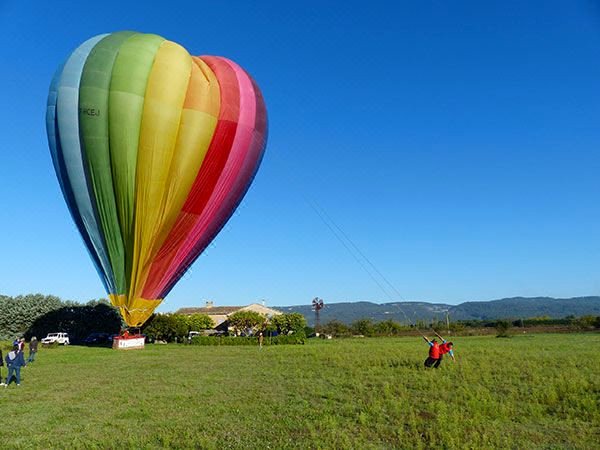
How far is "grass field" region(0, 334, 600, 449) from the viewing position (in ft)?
A: 34.4

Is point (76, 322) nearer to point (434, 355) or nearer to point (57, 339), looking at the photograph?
point (57, 339)

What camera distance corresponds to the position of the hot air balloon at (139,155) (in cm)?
2627

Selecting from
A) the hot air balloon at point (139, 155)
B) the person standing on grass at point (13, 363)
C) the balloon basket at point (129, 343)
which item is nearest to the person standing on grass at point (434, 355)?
the hot air balloon at point (139, 155)

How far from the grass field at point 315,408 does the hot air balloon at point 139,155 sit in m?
6.93

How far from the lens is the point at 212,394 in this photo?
16.5 m

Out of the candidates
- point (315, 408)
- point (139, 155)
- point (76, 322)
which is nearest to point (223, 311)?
point (76, 322)

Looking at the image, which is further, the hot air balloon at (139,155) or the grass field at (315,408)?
the hot air balloon at (139,155)

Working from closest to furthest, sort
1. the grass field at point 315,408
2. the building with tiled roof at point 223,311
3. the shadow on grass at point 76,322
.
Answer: the grass field at point 315,408 < the shadow on grass at point 76,322 < the building with tiled roof at point 223,311

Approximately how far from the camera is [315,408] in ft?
45.0

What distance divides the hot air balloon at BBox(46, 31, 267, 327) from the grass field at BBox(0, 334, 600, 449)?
6.93m

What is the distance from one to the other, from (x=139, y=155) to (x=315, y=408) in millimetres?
18111

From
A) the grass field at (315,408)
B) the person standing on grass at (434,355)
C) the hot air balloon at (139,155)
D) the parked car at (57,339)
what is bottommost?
the grass field at (315,408)

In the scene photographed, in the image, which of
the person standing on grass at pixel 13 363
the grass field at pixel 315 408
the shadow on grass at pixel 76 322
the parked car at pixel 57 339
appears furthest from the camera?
the shadow on grass at pixel 76 322

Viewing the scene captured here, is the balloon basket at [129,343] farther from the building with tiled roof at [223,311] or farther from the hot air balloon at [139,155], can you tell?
the building with tiled roof at [223,311]
